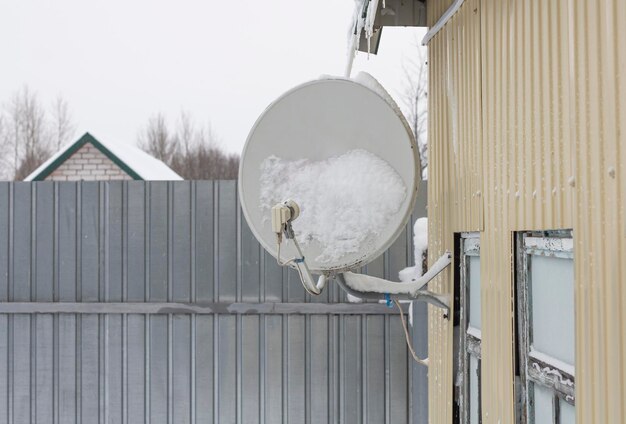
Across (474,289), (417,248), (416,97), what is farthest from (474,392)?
(416,97)

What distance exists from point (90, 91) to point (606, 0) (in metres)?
29.0

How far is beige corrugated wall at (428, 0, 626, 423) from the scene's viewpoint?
1.43m

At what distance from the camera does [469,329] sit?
2736 mm

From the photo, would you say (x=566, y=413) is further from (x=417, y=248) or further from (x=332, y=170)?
(x=417, y=248)

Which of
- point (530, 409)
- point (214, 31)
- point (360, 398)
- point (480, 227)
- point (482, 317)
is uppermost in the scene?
point (214, 31)

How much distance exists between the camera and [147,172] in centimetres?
891

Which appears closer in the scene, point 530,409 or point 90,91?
point 530,409

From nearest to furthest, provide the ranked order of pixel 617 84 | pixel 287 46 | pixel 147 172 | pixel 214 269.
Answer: pixel 617 84 → pixel 214 269 → pixel 147 172 → pixel 287 46

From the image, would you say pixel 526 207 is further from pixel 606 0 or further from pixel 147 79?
pixel 147 79

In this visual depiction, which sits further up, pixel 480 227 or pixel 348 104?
pixel 348 104

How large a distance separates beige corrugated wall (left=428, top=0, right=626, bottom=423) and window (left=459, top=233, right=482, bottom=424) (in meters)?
0.08

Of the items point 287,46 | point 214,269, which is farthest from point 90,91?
point 214,269

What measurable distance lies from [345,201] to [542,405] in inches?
38.1

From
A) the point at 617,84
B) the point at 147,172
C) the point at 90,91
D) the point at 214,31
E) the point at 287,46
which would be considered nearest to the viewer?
the point at 617,84
